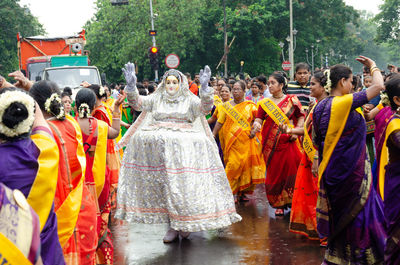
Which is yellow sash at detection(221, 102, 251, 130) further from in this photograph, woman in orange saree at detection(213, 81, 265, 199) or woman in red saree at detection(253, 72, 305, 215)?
woman in red saree at detection(253, 72, 305, 215)

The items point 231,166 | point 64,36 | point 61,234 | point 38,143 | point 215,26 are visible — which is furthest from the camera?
point 215,26

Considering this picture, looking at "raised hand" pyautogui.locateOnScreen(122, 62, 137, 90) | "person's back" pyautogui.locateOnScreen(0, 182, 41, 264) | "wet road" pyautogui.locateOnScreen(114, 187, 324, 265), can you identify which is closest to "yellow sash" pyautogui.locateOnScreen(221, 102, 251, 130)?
"wet road" pyautogui.locateOnScreen(114, 187, 324, 265)

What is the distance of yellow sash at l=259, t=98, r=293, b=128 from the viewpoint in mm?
7707

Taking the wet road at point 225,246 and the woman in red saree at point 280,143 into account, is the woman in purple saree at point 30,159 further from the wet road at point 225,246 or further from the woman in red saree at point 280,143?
the woman in red saree at point 280,143

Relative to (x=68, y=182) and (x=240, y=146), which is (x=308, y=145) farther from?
(x=68, y=182)

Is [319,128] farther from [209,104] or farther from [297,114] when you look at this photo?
[297,114]

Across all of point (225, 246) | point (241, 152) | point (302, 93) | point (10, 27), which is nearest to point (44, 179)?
point (225, 246)

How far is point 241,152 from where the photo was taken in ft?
30.3

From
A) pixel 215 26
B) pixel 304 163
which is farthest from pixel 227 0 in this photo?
pixel 304 163

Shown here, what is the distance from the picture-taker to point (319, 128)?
194 inches

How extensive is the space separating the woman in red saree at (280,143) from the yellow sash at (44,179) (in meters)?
4.72

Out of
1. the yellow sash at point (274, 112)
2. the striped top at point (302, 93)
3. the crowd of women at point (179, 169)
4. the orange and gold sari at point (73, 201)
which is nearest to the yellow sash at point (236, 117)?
the crowd of women at point (179, 169)

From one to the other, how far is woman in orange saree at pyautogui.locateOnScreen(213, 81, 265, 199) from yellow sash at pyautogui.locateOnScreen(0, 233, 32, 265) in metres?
6.83

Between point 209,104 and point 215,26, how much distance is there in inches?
1185
